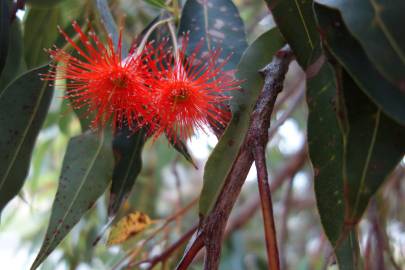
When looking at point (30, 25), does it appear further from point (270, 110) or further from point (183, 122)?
point (270, 110)

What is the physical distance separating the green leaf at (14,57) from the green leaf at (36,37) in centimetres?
7

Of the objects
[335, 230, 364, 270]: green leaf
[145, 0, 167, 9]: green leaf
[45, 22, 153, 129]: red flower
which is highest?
[145, 0, 167, 9]: green leaf

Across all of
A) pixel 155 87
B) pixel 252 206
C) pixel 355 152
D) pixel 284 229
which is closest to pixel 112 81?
pixel 155 87

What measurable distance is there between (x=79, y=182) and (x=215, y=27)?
0.38 meters

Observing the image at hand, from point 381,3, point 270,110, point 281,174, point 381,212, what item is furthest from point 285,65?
point 281,174

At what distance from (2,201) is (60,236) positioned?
0.45 feet

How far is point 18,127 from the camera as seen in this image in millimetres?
1022

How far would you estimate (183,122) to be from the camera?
3.33 ft

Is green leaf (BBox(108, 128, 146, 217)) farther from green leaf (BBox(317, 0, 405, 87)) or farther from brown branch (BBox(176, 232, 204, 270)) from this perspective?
green leaf (BBox(317, 0, 405, 87))

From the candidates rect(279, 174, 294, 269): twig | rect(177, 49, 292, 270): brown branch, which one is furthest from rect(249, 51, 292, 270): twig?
rect(279, 174, 294, 269): twig

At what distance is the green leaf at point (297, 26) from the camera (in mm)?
844

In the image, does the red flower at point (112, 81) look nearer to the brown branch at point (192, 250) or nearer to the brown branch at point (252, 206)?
the brown branch at point (192, 250)

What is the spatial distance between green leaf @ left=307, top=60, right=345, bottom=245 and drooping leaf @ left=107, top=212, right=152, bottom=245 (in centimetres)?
60

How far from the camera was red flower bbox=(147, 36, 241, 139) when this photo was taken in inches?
36.8
